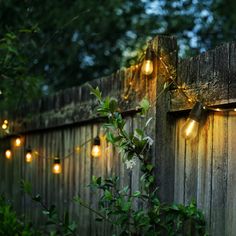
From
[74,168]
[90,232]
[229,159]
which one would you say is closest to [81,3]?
[74,168]

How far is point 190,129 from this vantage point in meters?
3.40

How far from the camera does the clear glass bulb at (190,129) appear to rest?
337cm

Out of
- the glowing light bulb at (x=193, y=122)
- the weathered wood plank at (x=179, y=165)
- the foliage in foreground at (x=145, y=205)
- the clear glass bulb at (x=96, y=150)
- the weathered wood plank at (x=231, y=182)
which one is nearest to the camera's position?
the weathered wood plank at (x=231, y=182)

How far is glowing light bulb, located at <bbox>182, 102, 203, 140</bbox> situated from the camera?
131 inches

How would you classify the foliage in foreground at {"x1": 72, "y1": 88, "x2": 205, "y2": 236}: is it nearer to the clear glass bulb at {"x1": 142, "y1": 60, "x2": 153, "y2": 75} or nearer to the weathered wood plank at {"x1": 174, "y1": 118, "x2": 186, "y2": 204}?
the weathered wood plank at {"x1": 174, "y1": 118, "x2": 186, "y2": 204}

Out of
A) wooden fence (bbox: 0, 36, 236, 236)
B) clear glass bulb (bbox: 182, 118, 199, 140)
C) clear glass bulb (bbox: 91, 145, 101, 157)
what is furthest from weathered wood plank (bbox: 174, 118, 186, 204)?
clear glass bulb (bbox: 91, 145, 101, 157)

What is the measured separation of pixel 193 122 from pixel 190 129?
0.21 ft

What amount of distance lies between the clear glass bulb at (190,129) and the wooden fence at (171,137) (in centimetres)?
7

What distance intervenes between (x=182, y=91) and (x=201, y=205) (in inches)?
29.7

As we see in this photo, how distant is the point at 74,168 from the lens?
545 cm

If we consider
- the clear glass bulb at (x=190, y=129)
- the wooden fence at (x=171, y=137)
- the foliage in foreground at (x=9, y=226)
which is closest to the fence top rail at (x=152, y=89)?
the wooden fence at (x=171, y=137)

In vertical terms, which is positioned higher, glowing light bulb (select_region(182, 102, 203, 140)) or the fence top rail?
the fence top rail

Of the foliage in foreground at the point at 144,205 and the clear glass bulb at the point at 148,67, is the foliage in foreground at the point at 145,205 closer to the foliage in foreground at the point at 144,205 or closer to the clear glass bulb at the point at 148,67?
the foliage in foreground at the point at 144,205

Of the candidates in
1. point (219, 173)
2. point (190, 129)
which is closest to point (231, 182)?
point (219, 173)
